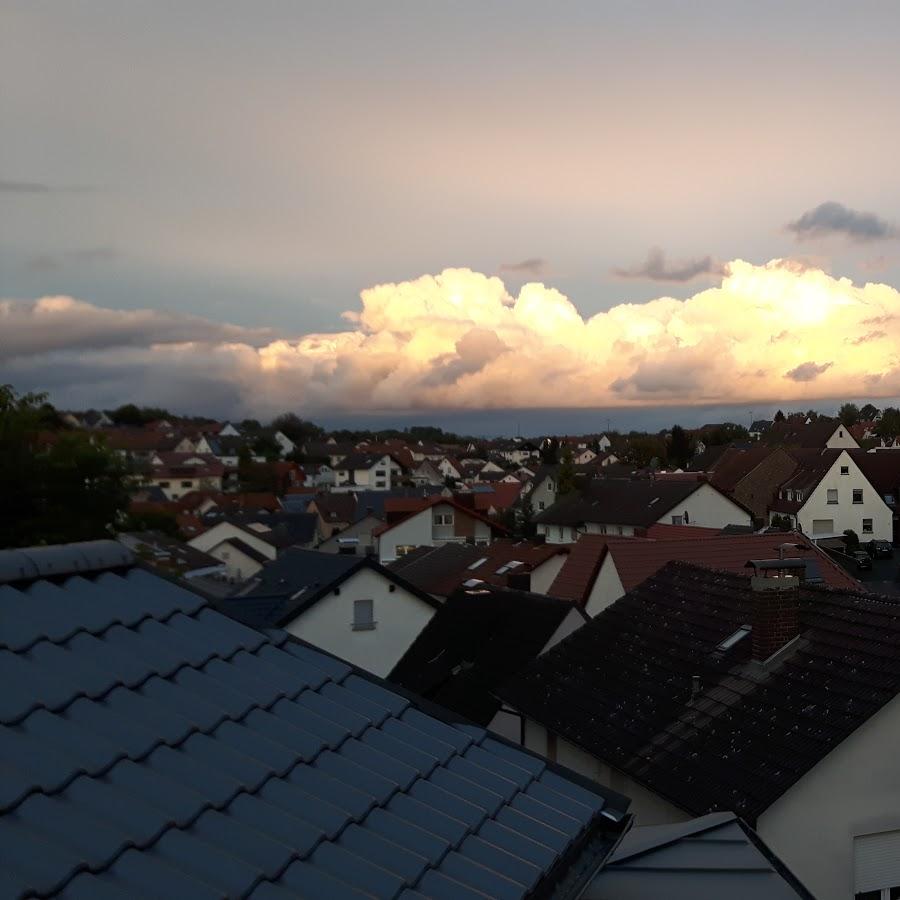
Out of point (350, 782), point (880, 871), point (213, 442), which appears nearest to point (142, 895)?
point (350, 782)

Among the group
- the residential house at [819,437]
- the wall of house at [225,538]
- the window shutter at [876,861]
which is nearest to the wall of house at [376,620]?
the window shutter at [876,861]

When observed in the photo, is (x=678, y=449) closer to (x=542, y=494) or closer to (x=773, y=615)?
(x=542, y=494)

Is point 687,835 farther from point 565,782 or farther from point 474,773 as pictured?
point 474,773

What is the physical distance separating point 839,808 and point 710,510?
42384 millimetres

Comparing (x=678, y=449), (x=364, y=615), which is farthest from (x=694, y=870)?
(x=678, y=449)

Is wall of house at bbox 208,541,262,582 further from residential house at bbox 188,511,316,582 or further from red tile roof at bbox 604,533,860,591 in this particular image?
red tile roof at bbox 604,533,860,591

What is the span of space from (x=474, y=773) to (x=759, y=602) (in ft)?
31.9

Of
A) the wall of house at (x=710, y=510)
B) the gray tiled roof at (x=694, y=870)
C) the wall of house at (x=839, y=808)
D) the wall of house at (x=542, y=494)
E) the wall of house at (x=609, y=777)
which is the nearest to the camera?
the gray tiled roof at (x=694, y=870)

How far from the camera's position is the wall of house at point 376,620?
84.8 ft

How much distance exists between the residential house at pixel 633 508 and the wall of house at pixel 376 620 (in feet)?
74.5

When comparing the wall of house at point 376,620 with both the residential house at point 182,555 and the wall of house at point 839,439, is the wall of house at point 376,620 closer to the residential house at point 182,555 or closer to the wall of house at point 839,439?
Result: the residential house at point 182,555

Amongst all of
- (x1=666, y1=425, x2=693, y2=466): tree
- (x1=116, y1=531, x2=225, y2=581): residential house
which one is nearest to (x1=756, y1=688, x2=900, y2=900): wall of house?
(x1=116, y1=531, x2=225, y2=581): residential house

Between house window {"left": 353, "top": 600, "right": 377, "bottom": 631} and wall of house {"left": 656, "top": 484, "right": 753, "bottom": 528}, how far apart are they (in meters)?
28.8

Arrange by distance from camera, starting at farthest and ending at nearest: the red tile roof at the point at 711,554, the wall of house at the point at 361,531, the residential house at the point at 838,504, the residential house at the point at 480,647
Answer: the wall of house at the point at 361,531 → the residential house at the point at 838,504 → the red tile roof at the point at 711,554 → the residential house at the point at 480,647
